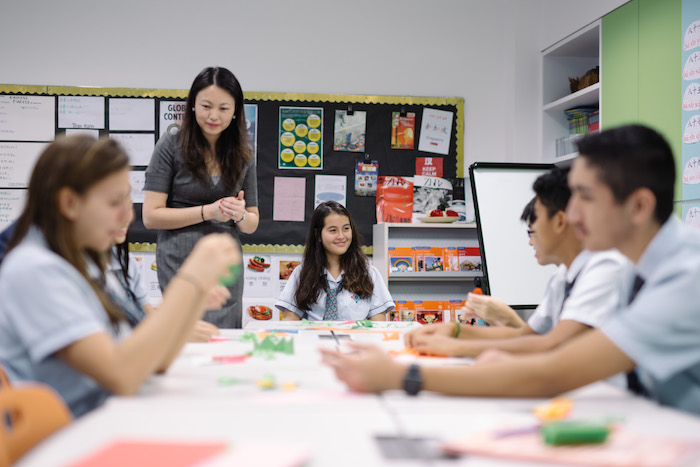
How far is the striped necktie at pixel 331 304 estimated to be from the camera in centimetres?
298

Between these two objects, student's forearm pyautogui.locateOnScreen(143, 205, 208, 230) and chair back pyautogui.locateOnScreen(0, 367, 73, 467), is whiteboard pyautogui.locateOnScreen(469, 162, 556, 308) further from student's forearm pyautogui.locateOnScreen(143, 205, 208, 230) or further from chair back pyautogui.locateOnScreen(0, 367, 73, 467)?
chair back pyautogui.locateOnScreen(0, 367, 73, 467)

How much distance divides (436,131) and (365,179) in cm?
62

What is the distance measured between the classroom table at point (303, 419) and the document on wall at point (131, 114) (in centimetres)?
311

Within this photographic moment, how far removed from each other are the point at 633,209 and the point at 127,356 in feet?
3.18

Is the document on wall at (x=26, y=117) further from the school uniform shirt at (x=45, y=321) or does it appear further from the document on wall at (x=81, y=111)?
the school uniform shirt at (x=45, y=321)

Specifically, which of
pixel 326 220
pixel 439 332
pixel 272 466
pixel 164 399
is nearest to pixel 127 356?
pixel 164 399

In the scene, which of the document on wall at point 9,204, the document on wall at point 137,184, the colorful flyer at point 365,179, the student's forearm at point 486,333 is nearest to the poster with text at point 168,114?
the document on wall at point 137,184

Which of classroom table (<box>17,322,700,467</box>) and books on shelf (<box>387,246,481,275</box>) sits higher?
books on shelf (<box>387,246,481,275</box>)

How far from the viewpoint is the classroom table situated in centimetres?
75

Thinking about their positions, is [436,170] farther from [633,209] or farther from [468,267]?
[633,209]

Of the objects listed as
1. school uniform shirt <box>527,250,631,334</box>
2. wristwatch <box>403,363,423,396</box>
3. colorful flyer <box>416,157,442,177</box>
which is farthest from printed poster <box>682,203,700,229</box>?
wristwatch <box>403,363,423,396</box>

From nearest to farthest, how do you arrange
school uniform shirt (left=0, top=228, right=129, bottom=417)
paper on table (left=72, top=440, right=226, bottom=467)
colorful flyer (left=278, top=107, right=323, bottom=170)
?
1. paper on table (left=72, top=440, right=226, bottom=467)
2. school uniform shirt (left=0, top=228, right=129, bottom=417)
3. colorful flyer (left=278, top=107, right=323, bottom=170)

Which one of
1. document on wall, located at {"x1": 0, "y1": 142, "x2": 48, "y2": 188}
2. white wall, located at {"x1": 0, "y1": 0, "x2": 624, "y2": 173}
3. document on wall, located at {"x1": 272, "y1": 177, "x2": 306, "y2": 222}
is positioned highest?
white wall, located at {"x1": 0, "y1": 0, "x2": 624, "y2": 173}

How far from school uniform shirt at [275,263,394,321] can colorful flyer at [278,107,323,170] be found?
4.39ft
